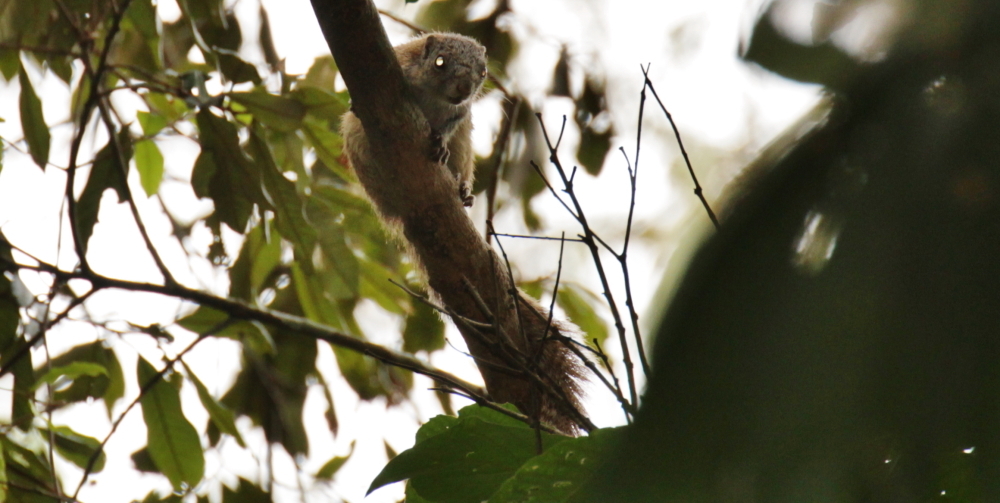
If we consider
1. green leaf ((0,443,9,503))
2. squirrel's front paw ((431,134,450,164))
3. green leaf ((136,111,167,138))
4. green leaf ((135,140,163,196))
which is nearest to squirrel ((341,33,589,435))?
squirrel's front paw ((431,134,450,164))

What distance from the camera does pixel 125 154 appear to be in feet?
10.9

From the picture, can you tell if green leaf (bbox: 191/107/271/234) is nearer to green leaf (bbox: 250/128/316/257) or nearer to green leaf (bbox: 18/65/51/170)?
green leaf (bbox: 250/128/316/257)

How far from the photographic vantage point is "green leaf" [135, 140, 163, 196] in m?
3.79

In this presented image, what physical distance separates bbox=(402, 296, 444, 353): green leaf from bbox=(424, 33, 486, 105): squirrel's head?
43.3 inches

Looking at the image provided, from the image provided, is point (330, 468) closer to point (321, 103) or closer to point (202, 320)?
point (202, 320)

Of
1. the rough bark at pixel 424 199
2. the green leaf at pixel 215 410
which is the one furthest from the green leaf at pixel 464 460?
the green leaf at pixel 215 410

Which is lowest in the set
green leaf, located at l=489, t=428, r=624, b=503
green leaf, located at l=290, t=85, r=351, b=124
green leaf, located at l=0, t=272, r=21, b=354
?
green leaf, located at l=489, t=428, r=624, b=503

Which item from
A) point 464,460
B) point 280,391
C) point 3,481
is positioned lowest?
point 464,460

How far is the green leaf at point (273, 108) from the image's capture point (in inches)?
125

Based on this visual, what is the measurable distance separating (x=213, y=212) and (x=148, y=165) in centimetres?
73

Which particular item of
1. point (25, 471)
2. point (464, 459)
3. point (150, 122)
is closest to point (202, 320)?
point (25, 471)

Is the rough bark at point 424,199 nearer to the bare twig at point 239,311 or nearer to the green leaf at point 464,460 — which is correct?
the bare twig at point 239,311

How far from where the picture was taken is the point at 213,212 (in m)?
3.29

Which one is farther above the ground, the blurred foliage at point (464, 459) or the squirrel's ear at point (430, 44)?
the squirrel's ear at point (430, 44)
